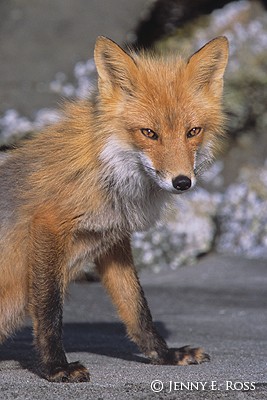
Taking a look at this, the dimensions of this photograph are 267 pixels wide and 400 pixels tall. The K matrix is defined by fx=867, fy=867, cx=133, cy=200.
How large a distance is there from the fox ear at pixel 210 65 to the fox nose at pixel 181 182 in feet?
2.72

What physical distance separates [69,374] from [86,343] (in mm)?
1651

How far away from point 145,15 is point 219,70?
5674 millimetres

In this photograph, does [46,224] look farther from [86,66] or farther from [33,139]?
[86,66]

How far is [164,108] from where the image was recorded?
5293 mm

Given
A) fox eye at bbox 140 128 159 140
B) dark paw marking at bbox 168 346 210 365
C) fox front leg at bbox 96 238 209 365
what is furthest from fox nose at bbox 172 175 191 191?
dark paw marking at bbox 168 346 210 365

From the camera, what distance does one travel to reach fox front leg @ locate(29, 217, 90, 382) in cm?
525

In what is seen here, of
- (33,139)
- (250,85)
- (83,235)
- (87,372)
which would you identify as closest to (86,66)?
(250,85)

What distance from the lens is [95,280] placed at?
9.29 m

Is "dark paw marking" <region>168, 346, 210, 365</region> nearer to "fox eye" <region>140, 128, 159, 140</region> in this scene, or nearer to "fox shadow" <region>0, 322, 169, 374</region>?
"fox shadow" <region>0, 322, 169, 374</region>

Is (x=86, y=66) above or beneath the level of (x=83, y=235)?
above

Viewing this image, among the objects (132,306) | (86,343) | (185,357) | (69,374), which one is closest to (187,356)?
(185,357)

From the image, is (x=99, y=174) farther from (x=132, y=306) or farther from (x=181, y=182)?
(x=132, y=306)

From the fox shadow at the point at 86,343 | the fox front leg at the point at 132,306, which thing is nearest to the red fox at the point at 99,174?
the fox front leg at the point at 132,306

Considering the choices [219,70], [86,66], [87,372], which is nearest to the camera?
[87,372]
